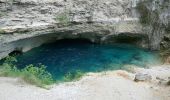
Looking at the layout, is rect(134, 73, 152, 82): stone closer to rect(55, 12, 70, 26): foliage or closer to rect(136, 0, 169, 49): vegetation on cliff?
rect(55, 12, 70, 26): foliage

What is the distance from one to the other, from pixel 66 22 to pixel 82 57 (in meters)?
2.56

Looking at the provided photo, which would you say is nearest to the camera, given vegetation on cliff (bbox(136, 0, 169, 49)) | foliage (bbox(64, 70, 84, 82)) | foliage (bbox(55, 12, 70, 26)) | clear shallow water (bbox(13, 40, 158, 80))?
foliage (bbox(64, 70, 84, 82))

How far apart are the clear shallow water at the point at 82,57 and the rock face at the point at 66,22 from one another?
650mm

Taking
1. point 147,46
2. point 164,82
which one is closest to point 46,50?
point 147,46

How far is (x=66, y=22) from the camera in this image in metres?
25.2

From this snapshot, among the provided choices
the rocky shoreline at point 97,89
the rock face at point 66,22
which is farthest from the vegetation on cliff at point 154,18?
the rocky shoreline at point 97,89

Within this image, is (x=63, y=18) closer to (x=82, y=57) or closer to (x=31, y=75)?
(x=82, y=57)

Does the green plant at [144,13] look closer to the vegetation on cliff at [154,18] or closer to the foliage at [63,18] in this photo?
the vegetation on cliff at [154,18]

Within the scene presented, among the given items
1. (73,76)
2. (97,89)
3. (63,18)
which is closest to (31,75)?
(97,89)

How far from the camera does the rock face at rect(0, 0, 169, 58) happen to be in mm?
23047

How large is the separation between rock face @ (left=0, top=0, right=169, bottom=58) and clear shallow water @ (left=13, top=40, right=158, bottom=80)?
650 millimetres

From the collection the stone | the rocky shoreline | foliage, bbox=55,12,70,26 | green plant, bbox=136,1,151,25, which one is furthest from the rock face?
the stone

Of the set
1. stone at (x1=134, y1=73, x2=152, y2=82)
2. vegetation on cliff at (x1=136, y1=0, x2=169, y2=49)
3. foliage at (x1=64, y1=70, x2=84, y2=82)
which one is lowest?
foliage at (x1=64, y1=70, x2=84, y2=82)

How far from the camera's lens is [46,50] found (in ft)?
87.5
